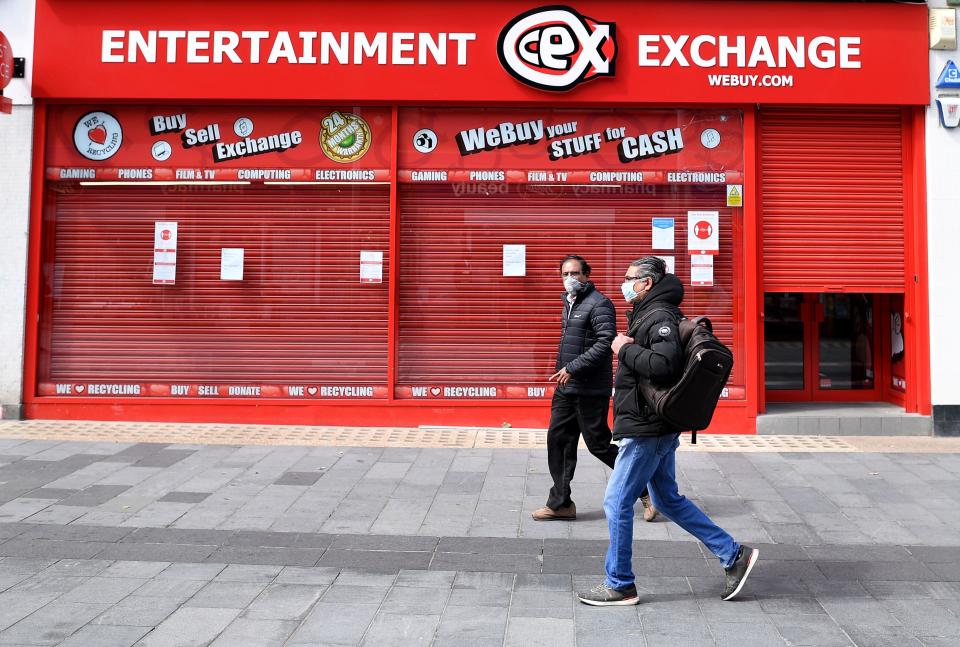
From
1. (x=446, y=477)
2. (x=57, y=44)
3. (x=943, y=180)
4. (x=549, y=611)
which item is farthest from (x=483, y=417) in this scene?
(x=57, y=44)

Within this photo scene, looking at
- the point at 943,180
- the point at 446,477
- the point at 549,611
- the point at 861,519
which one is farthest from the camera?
A: the point at 943,180

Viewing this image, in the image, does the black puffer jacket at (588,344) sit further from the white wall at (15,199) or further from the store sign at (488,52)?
the white wall at (15,199)

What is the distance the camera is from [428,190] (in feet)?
32.1

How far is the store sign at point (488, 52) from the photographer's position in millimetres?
9367

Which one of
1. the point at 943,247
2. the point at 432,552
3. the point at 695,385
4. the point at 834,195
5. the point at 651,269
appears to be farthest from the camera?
the point at 834,195

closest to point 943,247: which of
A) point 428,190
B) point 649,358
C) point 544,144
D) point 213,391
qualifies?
point 544,144

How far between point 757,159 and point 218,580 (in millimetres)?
7618

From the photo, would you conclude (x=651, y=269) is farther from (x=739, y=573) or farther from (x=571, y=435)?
(x=571, y=435)

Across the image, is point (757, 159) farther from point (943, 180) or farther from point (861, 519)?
point (861, 519)

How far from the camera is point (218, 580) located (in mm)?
4824

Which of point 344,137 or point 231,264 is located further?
point 231,264

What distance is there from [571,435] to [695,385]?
2.01 meters

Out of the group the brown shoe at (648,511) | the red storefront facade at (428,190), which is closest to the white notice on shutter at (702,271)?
the red storefront facade at (428,190)

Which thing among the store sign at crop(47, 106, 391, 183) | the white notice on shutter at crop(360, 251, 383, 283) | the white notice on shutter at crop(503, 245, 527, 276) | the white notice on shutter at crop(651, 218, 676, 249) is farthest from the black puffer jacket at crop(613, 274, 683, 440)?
the store sign at crop(47, 106, 391, 183)
